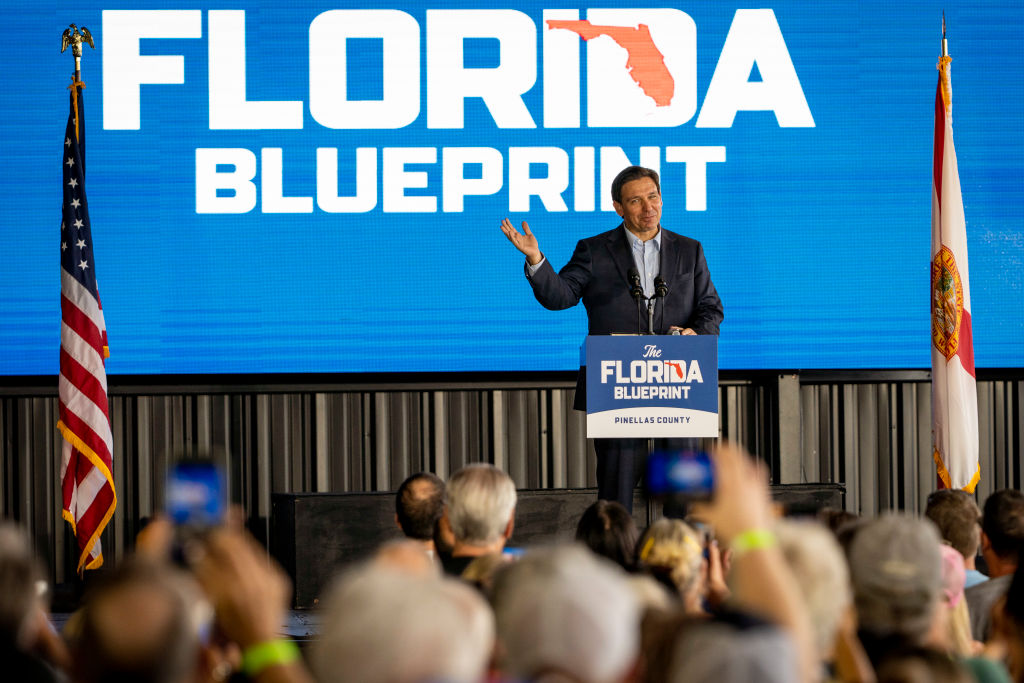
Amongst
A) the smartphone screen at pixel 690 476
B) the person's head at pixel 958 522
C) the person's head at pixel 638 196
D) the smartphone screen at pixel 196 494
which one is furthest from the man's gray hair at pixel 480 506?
the person's head at pixel 638 196

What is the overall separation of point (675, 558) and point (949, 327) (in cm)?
376

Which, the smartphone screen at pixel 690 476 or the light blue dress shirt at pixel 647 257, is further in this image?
the light blue dress shirt at pixel 647 257

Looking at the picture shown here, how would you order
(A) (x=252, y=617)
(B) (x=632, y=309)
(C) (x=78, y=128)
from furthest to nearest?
(C) (x=78, y=128) → (B) (x=632, y=309) → (A) (x=252, y=617)

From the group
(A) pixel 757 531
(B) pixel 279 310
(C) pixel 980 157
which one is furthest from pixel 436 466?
(A) pixel 757 531

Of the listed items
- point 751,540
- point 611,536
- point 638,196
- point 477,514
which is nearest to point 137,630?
point 751,540

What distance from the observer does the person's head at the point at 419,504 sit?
367 cm

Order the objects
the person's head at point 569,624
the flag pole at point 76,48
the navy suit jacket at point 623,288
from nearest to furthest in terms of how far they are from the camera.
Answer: the person's head at point 569,624 < the navy suit jacket at point 623,288 < the flag pole at point 76,48

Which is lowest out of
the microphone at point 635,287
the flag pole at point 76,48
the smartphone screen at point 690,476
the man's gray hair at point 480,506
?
the man's gray hair at point 480,506

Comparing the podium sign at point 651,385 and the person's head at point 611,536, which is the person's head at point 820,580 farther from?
the podium sign at point 651,385

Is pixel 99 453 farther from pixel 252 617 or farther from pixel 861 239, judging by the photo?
pixel 252 617

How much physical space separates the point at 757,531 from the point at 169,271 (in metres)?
5.37

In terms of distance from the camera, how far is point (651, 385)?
15.8 feet

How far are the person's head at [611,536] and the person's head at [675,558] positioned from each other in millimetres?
380

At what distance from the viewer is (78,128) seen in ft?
20.1
